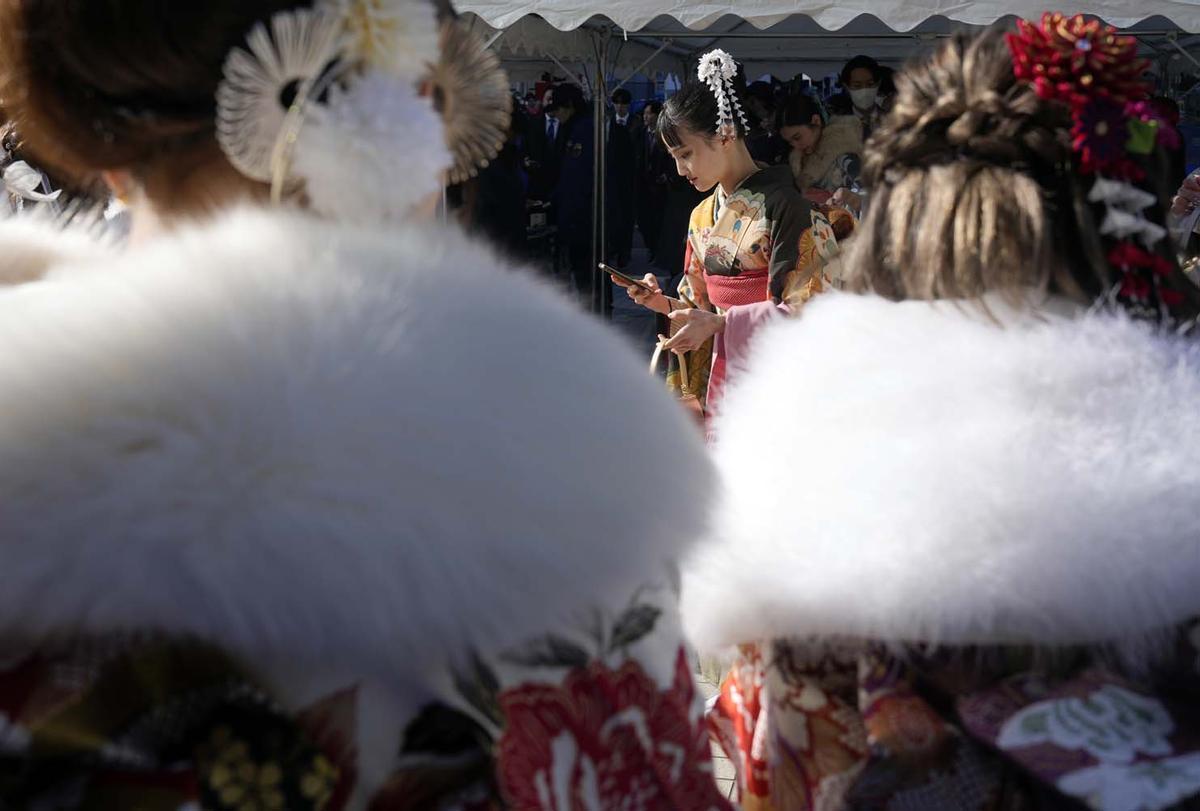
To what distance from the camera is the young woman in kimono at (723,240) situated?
345cm

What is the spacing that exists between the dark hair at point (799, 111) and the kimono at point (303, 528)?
539 centimetres

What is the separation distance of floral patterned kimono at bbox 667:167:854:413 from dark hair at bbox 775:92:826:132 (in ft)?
7.95

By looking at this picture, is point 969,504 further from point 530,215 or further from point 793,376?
point 530,215

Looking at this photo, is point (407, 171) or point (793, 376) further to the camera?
point (793, 376)

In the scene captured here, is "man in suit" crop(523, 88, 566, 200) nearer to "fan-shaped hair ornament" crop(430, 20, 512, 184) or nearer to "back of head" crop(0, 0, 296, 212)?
"fan-shaped hair ornament" crop(430, 20, 512, 184)

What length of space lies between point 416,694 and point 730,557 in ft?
1.67

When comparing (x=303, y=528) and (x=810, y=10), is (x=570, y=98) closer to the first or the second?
(x=810, y=10)

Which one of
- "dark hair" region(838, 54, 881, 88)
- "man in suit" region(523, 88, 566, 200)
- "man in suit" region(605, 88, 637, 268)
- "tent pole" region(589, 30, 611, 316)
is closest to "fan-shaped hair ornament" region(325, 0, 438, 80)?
"tent pole" region(589, 30, 611, 316)

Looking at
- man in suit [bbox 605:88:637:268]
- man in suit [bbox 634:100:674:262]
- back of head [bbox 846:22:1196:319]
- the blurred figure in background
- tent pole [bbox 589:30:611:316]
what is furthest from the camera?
man in suit [bbox 634:100:674:262]

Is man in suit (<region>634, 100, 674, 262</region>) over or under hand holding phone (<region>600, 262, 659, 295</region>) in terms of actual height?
under

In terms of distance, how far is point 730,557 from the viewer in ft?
4.13

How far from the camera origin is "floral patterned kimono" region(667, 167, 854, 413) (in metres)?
3.49

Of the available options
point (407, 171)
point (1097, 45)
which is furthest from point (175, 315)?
point (1097, 45)

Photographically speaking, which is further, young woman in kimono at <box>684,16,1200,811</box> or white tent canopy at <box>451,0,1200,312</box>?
white tent canopy at <box>451,0,1200,312</box>
